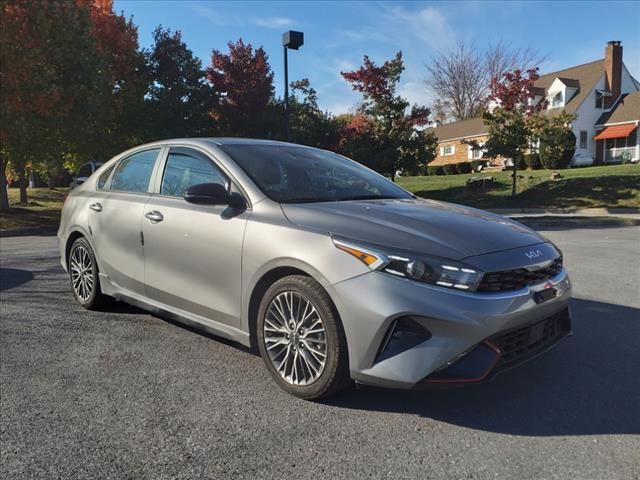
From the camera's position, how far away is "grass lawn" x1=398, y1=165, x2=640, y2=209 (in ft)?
65.1

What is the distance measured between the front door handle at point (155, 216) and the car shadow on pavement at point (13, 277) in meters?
3.34

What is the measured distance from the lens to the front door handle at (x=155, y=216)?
4.16m

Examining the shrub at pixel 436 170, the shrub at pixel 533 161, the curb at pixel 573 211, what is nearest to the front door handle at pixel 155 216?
the curb at pixel 573 211

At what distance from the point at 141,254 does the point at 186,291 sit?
2.19 feet

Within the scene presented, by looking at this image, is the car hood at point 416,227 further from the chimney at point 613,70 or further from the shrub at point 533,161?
the chimney at point 613,70

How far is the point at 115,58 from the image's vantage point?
2112 cm

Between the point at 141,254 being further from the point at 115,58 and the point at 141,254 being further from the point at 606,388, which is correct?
the point at 115,58

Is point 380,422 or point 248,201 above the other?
point 248,201

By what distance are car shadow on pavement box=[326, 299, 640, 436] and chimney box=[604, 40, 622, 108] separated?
135 ft

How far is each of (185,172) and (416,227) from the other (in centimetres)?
199

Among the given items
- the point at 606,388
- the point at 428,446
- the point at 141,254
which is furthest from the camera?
the point at 141,254

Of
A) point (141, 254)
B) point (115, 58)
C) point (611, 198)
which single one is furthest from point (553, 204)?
point (141, 254)

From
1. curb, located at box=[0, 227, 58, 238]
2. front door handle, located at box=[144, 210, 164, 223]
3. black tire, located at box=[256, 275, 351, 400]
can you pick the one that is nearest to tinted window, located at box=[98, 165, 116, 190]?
front door handle, located at box=[144, 210, 164, 223]

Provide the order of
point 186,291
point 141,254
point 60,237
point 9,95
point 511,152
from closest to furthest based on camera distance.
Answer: point 186,291, point 141,254, point 60,237, point 9,95, point 511,152
